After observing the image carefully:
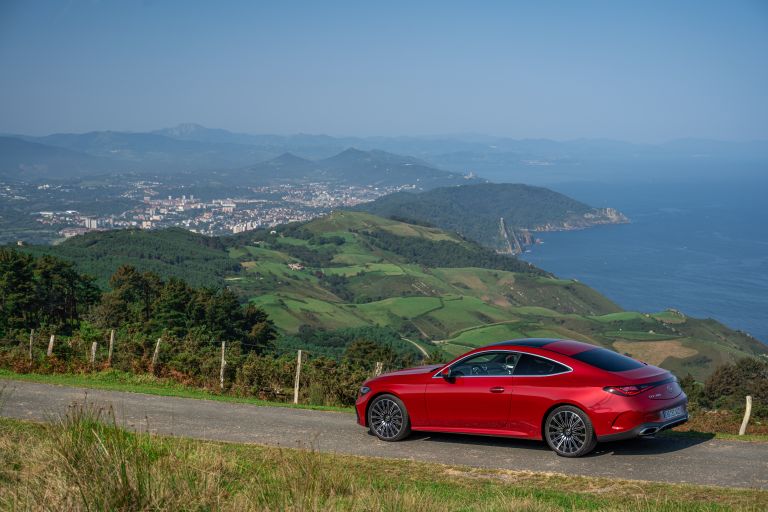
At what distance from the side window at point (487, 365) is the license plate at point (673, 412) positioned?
194cm

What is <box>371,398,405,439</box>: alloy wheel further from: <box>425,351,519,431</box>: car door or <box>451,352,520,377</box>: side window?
<box>451,352,520,377</box>: side window

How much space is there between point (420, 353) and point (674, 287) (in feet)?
317

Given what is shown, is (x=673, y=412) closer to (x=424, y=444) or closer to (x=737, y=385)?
(x=424, y=444)

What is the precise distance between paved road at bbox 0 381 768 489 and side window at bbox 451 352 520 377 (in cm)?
99

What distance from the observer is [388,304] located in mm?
110312

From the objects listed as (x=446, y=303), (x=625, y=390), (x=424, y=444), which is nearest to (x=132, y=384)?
(x=424, y=444)

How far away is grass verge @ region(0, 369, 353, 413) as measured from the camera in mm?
15000

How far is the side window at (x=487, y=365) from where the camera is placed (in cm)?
1016

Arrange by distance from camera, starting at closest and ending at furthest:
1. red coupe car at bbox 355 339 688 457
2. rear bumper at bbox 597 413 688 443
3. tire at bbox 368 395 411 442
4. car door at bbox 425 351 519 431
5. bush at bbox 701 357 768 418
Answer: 1. rear bumper at bbox 597 413 688 443
2. red coupe car at bbox 355 339 688 457
3. car door at bbox 425 351 519 431
4. tire at bbox 368 395 411 442
5. bush at bbox 701 357 768 418

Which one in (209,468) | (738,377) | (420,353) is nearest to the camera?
(209,468)

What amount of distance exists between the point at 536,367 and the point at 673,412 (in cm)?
176

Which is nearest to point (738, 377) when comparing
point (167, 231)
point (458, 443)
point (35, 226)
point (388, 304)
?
point (458, 443)

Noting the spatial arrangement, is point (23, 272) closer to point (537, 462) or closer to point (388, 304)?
point (537, 462)

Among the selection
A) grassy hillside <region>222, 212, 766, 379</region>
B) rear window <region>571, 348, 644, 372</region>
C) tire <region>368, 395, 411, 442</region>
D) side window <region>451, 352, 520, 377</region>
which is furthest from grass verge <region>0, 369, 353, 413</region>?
grassy hillside <region>222, 212, 766, 379</region>
